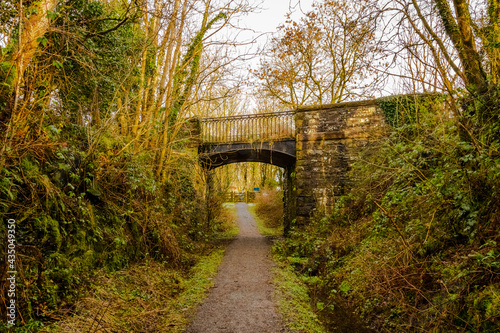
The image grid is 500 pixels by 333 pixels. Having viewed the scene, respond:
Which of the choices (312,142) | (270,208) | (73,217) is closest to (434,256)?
(73,217)

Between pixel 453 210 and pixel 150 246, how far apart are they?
222 inches

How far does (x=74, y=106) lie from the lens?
19.8 feet

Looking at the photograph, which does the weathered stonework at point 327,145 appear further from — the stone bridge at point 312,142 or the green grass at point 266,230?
the green grass at point 266,230

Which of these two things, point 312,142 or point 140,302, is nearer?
point 140,302

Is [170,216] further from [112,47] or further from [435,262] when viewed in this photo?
[435,262]

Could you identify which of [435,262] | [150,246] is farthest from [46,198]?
[435,262]

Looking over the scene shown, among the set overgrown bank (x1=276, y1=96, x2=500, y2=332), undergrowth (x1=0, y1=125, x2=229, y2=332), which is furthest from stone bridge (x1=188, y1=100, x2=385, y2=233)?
undergrowth (x1=0, y1=125, x2=229, y2=332)

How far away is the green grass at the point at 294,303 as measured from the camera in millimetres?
4227

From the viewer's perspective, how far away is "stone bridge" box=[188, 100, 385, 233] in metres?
9.80

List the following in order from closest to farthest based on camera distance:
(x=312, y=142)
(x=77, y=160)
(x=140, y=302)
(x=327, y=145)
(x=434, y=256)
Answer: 1. (x=434, y=256)
2. (x=140, y=302)
3. (x=77, y=160)
4. (x=327, y=145)
5. (x=312, y=142)

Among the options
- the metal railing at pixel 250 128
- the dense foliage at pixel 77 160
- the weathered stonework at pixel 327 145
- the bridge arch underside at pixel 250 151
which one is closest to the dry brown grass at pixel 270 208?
the bridge arch underside at pixel 250 151

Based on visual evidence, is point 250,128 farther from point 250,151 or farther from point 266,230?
point 266,230

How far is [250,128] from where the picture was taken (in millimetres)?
11328

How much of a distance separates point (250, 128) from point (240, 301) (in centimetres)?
738
